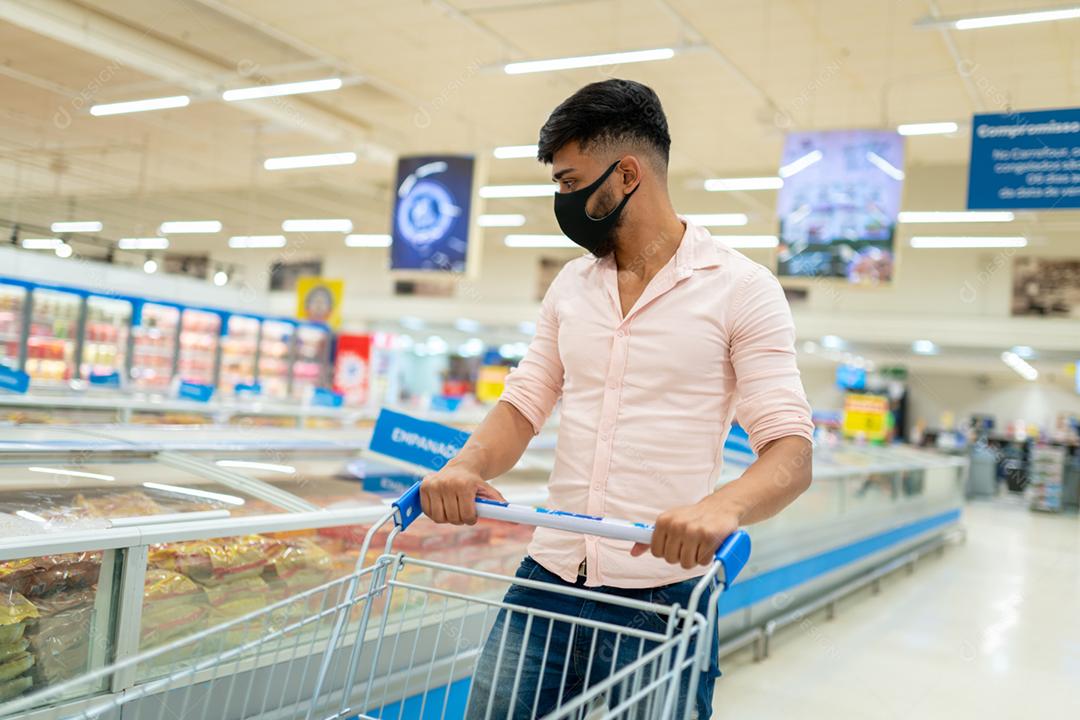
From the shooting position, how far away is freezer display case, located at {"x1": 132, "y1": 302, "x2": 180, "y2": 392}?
13266 millimetres

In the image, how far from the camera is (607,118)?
1.55 metres

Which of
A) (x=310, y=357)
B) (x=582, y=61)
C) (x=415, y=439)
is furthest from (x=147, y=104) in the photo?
(x=415, y=439)

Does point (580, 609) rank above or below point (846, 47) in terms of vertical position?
below

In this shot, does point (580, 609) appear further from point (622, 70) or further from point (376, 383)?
point (376, 383)

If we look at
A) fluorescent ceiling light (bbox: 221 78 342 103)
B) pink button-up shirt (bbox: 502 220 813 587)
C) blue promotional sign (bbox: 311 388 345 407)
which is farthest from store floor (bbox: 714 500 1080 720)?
fluorescent ceiling light (bbox: 221 78 342 103)

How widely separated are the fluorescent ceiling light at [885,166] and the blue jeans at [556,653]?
328 inches

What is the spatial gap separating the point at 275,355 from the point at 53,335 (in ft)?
15.5

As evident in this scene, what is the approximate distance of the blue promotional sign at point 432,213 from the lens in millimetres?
11539

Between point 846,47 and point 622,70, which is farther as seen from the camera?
point 622,70

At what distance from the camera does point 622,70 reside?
38.3 ft

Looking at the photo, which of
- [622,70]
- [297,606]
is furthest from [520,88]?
[297,606]

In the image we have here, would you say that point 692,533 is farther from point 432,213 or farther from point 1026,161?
point 432,213

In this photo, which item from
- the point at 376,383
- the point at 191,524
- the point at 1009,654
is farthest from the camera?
the point at 376,383

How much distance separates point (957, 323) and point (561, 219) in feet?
57.6
